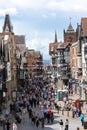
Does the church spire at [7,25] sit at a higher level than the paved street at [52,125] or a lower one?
higher

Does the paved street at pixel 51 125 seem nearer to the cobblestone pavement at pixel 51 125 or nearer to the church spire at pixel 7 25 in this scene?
the cobblestone pavement at pixel 51 125

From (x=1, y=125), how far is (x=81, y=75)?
42108mm

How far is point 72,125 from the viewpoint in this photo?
47375mm

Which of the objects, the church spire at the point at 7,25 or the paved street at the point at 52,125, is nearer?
the paved street at the point at 52,125

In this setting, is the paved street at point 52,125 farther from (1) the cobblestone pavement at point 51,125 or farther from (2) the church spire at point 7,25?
(2) the church spire at point 7,25

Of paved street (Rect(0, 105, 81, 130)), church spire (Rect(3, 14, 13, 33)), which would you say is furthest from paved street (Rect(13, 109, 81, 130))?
church spire (Rect(3, 14, 13, 33))

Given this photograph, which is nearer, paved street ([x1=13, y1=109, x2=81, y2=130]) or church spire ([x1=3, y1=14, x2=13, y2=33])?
paved street ([x1=13, y1=109, x2=81, y2=130])

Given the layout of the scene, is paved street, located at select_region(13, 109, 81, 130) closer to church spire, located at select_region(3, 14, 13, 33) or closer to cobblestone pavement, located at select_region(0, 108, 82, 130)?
cobblestone pavement, located at select_region(0, 108, 82, 130)

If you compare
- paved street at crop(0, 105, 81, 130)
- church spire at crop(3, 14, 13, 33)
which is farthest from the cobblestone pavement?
church spire at crop(3, 14, 13, 33)

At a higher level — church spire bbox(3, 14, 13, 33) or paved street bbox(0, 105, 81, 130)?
church spire bbox(3, 14, 13, 33)

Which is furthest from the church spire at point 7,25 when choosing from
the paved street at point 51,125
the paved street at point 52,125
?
the paved street at point 52,125

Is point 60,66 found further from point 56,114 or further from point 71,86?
point 56,114

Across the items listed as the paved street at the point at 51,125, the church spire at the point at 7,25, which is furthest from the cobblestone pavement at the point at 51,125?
the church spire at the point at 7,25

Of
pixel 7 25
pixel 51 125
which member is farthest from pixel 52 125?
pixel 7 25
